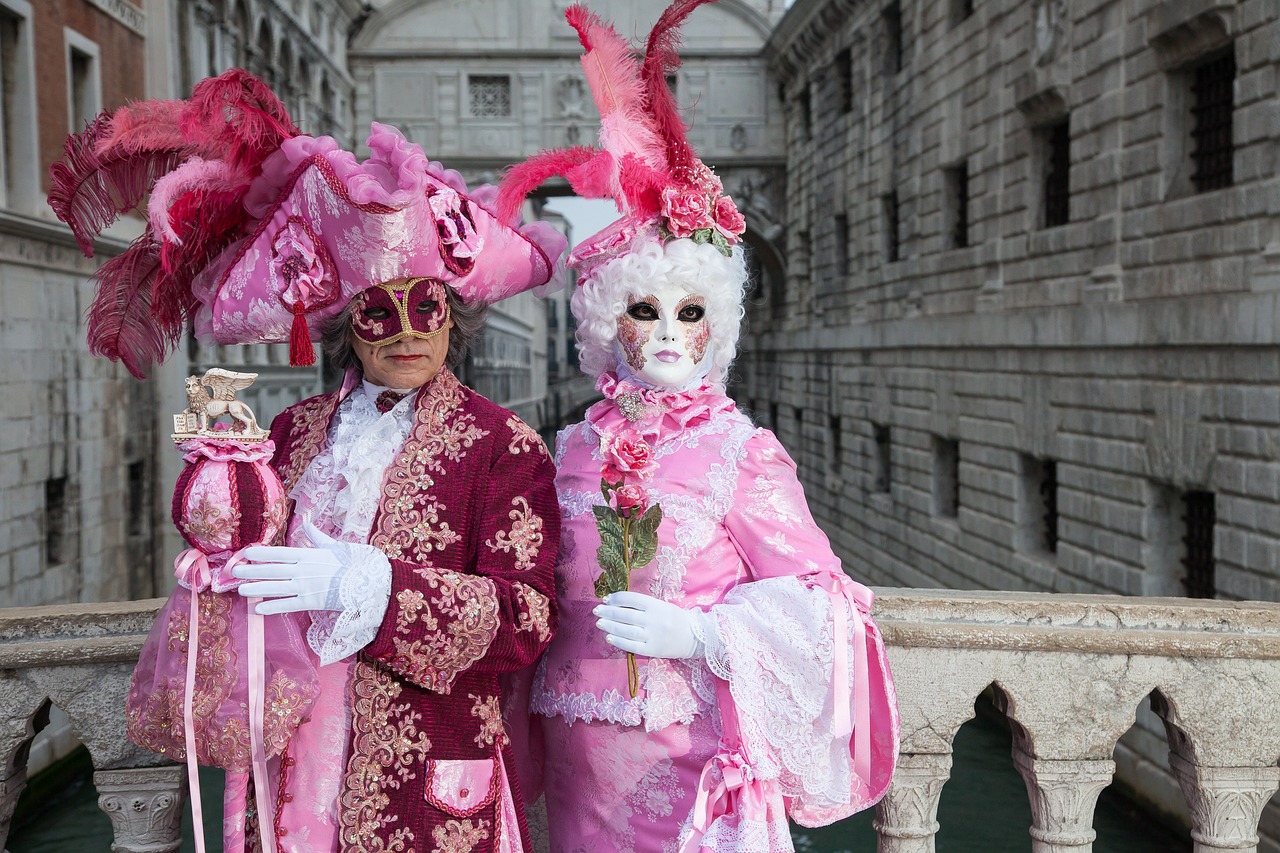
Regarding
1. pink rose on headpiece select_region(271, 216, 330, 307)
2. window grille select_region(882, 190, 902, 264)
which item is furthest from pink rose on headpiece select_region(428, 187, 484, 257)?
window grille select_region(882, 190, 902, 264)

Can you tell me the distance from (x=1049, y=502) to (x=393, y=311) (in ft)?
31.1

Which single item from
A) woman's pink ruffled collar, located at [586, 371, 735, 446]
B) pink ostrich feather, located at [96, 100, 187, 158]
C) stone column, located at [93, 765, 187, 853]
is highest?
pink ostrich feather, located at [96, 100, 187, 158]

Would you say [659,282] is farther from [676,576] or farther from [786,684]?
[786,684]

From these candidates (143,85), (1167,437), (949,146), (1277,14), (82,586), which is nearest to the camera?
(1277,14)

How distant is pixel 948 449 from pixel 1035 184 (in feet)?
12.2

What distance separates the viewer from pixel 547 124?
22.4m

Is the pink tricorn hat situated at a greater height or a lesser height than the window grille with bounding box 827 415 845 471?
greater

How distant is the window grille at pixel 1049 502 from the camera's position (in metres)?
10.5

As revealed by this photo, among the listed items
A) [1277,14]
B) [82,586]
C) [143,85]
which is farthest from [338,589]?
[143,85]

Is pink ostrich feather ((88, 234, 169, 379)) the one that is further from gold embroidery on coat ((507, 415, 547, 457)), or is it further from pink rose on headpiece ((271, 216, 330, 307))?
gold embroidery on coat ((507, 415, 547, 457))

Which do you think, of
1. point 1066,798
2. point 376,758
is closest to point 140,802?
point 376,758

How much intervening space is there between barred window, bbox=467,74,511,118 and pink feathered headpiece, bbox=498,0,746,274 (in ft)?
68.7

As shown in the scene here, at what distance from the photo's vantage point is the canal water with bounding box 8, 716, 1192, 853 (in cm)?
625

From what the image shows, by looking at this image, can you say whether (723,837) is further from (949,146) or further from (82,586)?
(949,146)
